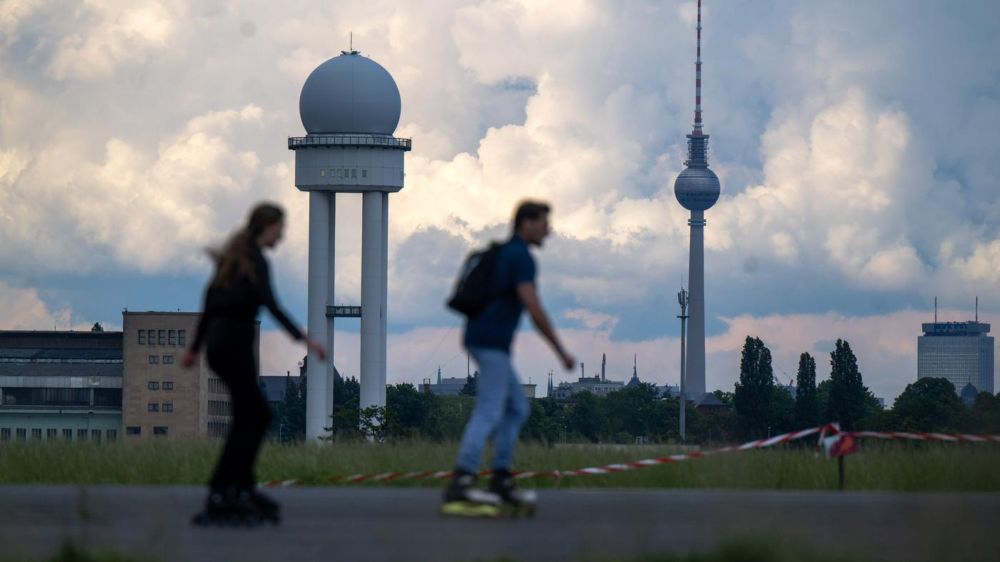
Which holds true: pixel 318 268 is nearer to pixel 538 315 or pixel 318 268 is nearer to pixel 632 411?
pixel 632 411

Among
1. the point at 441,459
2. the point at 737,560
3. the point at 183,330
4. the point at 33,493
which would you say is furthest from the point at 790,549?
the point at 183,330

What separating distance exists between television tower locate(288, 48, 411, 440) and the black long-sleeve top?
8625 cm

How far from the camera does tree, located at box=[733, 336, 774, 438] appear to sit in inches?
6309

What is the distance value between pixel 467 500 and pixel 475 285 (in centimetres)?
134

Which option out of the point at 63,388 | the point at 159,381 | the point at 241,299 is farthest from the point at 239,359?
the point at 63,388

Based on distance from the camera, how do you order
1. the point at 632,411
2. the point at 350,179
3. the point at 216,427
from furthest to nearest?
the point at 632,411 → the point at 216,427 → the point at 350,179

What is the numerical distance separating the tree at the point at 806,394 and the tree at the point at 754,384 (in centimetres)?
513

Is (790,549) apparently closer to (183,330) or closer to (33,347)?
(183,330)

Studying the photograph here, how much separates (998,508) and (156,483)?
9694mm

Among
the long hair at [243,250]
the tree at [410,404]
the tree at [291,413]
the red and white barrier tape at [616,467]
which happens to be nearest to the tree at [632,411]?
the tree at [410,404]

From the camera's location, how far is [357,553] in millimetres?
9328

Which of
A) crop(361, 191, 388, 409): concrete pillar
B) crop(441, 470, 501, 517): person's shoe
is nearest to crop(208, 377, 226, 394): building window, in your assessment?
crop(361, 191, 388, 409): concrete pillar

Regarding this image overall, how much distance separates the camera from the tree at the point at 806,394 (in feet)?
489

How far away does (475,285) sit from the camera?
1175cm
